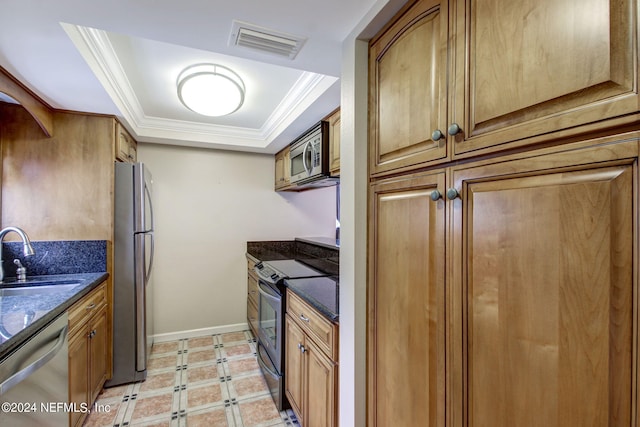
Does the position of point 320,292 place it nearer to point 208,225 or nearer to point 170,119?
point 208,225

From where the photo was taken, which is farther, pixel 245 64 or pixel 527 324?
pixel 245 64

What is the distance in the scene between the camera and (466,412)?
77 cm

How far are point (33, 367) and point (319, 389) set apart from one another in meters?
1.30

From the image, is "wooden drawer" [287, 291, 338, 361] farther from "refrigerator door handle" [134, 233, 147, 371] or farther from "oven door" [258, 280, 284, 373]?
"refrigerator door handle" [134, 233, 147, 371]

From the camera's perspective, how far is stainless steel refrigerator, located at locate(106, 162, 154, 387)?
2369 millimetres

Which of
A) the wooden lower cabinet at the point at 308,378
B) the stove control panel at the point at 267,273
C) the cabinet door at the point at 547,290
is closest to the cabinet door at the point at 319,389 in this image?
the wooden lower cabinet at the point at 308,378

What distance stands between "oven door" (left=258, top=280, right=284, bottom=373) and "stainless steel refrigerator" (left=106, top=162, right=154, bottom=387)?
0.98 meters

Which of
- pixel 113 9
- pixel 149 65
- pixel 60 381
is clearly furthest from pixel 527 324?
pixel 149 65

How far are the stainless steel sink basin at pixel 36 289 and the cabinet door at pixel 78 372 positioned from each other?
355 mm

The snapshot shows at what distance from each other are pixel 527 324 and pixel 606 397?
0.51ft

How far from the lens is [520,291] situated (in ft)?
2.16

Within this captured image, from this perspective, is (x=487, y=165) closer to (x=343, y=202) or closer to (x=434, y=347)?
(x=434, y=347)

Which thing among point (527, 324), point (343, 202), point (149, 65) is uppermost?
point (149, 65)

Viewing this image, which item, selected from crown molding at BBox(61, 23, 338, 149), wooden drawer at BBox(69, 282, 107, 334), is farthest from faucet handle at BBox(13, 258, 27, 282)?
crown molding at BBox(61, 23, 338, 149)
